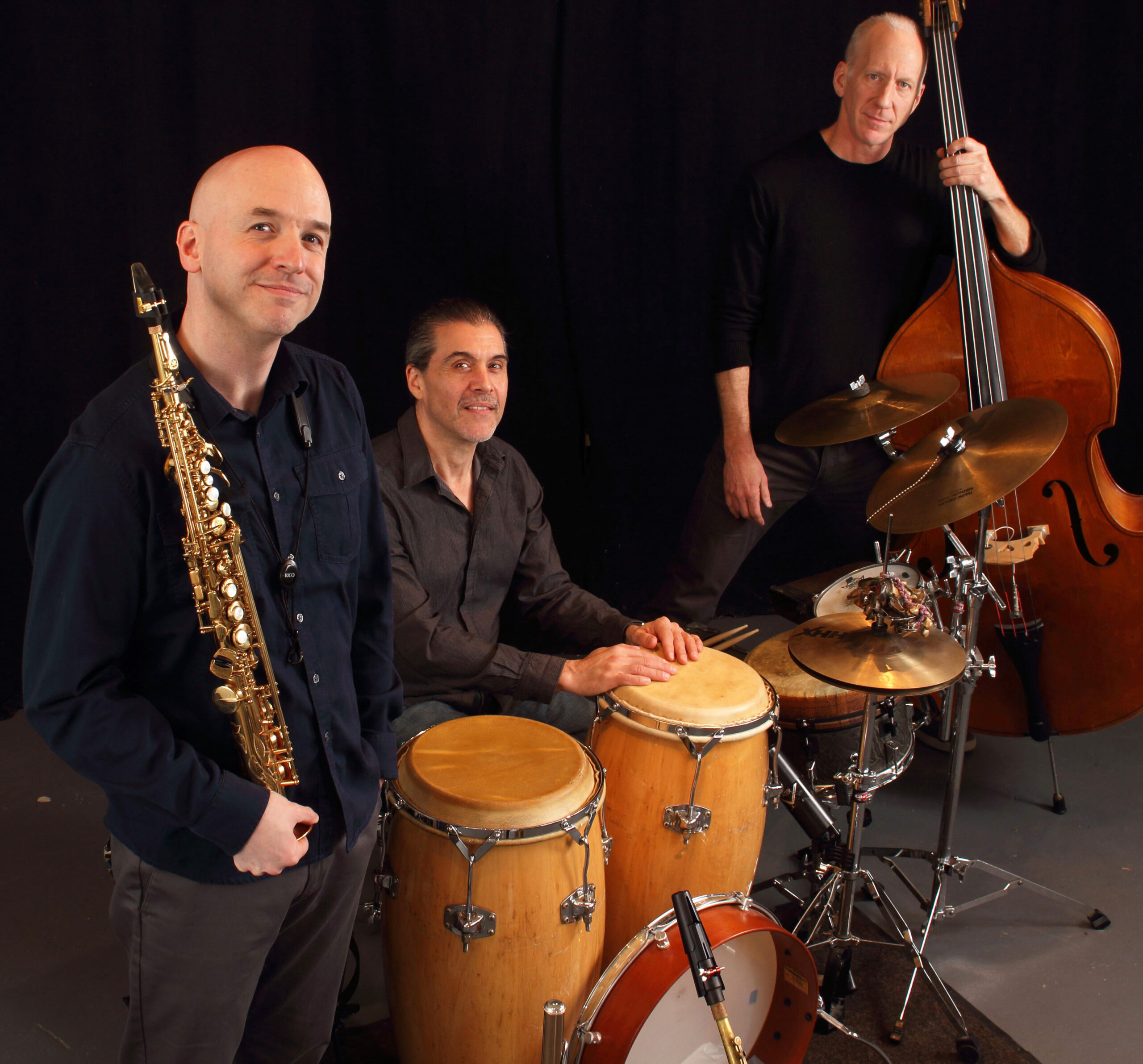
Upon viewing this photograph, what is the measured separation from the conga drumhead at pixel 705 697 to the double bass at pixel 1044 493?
912 millimetres

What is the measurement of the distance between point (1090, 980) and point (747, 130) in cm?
288

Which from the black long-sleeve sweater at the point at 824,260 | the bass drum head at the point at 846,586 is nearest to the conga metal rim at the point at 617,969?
the bass drum head at the point at 846,586

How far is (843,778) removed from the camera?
1975mm

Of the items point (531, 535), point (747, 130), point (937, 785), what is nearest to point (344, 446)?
point (531, 535)

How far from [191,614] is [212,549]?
113 millimetres

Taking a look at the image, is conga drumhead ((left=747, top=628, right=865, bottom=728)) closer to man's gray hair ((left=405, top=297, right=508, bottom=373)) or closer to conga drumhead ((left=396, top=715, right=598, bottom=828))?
conga drumhead ((left=396, top=715, right=598, bottom=828))

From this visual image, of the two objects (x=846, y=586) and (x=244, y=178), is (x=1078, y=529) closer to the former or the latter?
(x=846, y=586)

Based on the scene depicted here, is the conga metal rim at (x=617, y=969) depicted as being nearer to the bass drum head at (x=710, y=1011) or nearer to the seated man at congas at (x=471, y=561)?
the bass drum head at (x=710, y=1011)

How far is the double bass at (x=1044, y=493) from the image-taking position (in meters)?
2.40

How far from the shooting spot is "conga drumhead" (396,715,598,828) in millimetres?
1537

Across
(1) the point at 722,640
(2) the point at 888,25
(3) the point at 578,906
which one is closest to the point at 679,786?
(3) the point at 578,906

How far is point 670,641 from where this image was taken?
2031 millimetres

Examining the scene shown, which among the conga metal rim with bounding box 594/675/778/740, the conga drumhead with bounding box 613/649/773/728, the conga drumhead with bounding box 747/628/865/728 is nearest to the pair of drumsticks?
the conga drumhead with bounding box 747/628/865/728

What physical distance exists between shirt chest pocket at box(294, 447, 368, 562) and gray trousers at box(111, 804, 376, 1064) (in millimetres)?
453
